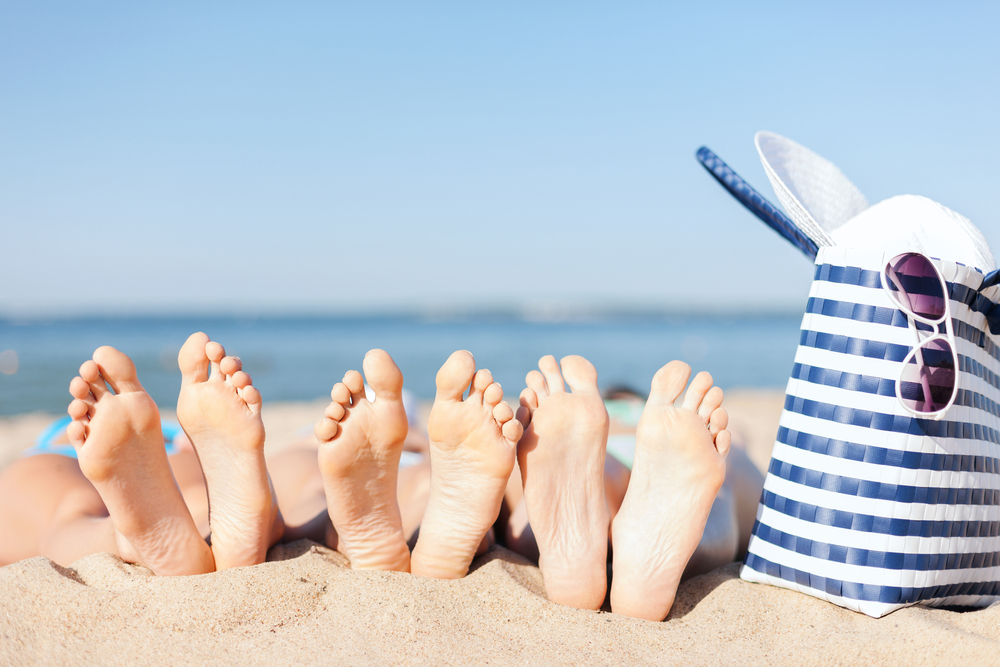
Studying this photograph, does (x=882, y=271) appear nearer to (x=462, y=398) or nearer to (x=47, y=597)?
(x=462, y=398)

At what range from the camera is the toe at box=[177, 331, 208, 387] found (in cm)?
122

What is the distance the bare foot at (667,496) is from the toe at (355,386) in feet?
1.74

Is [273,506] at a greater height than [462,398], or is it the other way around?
[462,398]

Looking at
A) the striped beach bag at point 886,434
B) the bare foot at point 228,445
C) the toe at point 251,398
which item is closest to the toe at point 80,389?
the bare foot at point 228,445

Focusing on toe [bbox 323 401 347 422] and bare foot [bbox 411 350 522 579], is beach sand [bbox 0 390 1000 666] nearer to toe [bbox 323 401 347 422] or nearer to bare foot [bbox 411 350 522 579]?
bare foot [bbox 411 350 522 579]

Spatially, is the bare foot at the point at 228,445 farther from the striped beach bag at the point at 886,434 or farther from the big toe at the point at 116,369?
the striped beach bag at the point at 886,434

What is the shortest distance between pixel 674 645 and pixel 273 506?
0.82m

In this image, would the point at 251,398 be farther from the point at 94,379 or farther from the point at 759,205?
the point at 759,205

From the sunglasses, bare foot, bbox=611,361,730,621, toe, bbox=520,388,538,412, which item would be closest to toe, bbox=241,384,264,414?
toe, bbox=520,388,538,412

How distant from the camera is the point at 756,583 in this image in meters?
1.30

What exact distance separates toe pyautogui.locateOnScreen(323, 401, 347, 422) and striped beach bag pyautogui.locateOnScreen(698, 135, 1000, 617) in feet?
2.73

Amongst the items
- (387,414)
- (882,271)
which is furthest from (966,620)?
(387,414)

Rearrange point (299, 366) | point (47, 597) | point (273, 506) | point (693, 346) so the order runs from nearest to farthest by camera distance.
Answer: point (47, 597)
point (273, 506)
point (299, 366)
point (693, 346)

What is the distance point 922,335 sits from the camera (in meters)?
1.14
